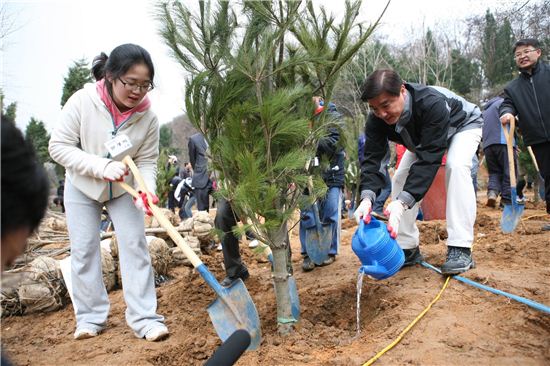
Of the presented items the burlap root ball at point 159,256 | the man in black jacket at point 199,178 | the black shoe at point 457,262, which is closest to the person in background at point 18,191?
the black shoe at point 457,262

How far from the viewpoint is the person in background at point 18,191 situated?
816 mm

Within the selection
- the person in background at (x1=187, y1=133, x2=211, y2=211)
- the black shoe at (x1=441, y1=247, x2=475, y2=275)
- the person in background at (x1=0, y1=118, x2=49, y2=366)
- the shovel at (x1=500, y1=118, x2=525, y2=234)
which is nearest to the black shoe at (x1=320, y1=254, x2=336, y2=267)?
the black shoe at (x1=441, y1=247, x2=475, y2=275)

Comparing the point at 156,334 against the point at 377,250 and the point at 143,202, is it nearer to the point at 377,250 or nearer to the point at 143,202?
the point at 143,202

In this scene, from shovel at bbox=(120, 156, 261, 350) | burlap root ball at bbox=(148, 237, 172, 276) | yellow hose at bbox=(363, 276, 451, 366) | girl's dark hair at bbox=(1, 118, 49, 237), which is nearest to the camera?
girl's dark hair at bbox=(1, 118, 49, 237)

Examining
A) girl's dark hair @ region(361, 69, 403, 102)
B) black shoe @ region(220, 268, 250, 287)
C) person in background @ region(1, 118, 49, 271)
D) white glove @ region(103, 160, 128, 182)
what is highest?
girl's dark hair @ region(361, 69, 403, 102)

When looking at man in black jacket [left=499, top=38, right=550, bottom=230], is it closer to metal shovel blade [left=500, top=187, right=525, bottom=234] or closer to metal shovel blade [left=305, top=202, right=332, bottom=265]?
metal shovel blade [left=500, top=187, right=525, bottom=234]

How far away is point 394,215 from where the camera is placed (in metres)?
2.87

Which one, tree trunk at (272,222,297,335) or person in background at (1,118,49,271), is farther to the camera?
tree trunk at (272,222,297,335)

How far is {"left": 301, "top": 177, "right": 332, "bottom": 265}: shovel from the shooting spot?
4.29 metres

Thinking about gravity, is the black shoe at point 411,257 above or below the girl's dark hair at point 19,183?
below

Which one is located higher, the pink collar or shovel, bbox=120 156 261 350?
the pink collar

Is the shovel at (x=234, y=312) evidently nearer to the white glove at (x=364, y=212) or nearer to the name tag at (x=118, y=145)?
the white glove at (x=364, y=212)

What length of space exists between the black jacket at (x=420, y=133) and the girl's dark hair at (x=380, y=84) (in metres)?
0.25

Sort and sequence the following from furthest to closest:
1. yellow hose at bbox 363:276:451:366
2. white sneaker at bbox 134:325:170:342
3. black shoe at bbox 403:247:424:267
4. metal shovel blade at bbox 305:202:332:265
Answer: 1. metal shovel blade at bbox 305:202:332:265
2. black shoe at bbox 403:247:424:267
3. white sneaker at bbox 134:325:170:342
4. yellow hose at bbox 363:276:451:366
